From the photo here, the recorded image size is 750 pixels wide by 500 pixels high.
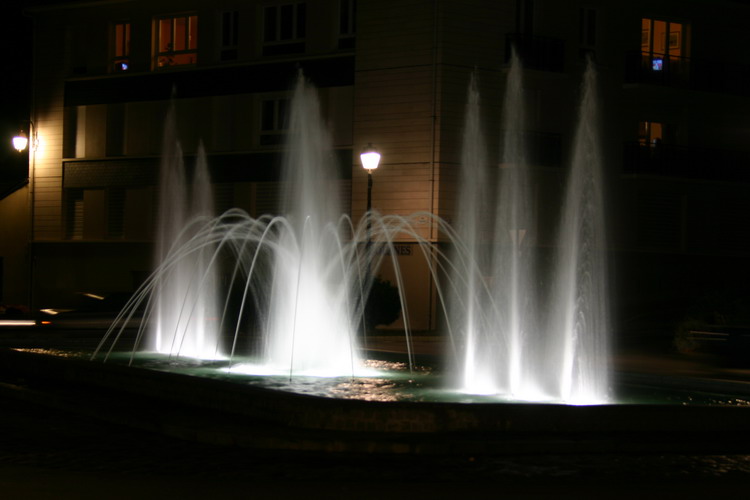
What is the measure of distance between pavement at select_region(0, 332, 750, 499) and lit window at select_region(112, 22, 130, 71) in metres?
Answer: 32.3

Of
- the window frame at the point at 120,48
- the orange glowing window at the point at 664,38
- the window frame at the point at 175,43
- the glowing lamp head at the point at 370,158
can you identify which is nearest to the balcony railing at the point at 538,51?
the orange glowing window at the point at 664,38

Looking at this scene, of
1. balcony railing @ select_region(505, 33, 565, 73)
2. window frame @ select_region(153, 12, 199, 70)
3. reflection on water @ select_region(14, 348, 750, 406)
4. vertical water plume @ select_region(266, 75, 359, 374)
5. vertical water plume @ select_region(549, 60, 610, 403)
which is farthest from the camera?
window frame @ select_region(153, 12, 199, 70)

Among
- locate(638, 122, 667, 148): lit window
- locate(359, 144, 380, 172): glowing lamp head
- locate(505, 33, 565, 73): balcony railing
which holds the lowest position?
locate(359, 144, 380, 172): glowing lamp head

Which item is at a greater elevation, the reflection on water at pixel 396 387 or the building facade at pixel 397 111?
the building facade at pixel 397 111

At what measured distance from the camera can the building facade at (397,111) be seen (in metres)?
33.9

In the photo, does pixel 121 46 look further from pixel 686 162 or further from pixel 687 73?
pixel 686 162

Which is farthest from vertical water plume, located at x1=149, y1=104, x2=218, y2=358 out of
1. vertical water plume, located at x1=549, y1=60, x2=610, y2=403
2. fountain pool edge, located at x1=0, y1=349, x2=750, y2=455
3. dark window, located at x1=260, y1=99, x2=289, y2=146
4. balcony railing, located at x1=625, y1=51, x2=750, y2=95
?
balcony railing, located at x1=625, y1=51, x2=750, y2=95

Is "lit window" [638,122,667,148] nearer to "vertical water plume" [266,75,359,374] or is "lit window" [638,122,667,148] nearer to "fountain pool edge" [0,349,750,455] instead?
"vertical water plume" [266,75,359,374]

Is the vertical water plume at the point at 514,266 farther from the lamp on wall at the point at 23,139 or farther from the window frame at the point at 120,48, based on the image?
the lamp on wall at the point at 23,139

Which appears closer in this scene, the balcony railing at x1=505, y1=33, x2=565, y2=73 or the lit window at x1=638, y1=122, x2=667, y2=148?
the balcony railing at x1=505, y1=33, x2=565, y2=73

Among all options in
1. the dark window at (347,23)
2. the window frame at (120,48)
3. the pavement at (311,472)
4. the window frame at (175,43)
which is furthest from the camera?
the window frame at (120,48)

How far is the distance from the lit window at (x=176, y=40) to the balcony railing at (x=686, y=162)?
16574 mm

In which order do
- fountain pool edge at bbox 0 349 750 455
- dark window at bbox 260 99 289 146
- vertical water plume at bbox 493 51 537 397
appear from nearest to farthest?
fountain pool edge at bbox 0 349 750 455, vertical water plume at bbox 493 51 537 397, dark window at bbox 260 99 289 146

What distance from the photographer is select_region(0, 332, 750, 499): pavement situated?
27.8ft
